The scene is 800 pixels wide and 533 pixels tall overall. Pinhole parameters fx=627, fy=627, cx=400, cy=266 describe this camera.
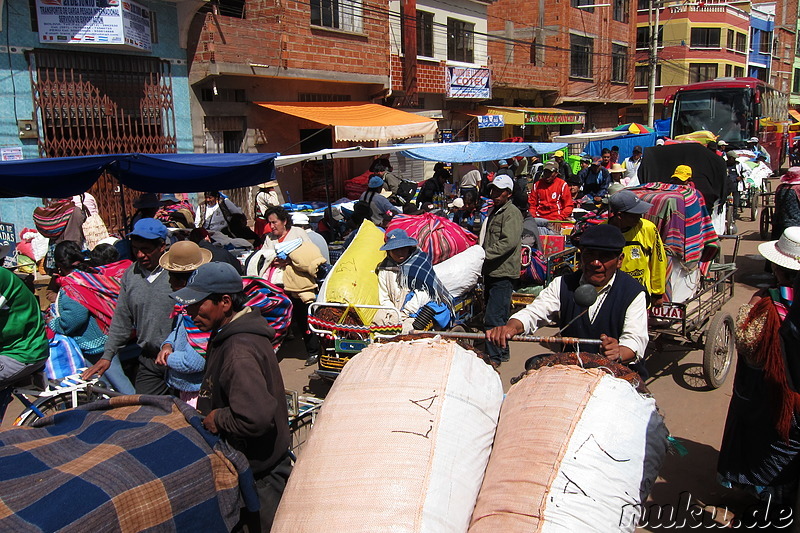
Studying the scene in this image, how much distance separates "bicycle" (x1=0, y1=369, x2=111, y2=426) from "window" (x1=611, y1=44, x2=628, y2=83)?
35.8 m

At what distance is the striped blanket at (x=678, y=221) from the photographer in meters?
5.96

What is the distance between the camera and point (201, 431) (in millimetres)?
2611

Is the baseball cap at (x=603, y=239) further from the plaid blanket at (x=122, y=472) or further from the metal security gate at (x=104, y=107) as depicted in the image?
the metal security gate at (x=104, y=107)

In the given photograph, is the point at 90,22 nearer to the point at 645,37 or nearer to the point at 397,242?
the point at 397,242

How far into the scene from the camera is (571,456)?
2.31 meters

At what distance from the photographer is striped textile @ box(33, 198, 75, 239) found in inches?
334

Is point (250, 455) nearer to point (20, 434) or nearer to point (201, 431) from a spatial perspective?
point (201, 431)

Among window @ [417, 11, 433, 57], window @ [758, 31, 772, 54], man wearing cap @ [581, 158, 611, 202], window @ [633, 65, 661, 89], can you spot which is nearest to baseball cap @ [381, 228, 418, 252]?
man wearing cap @ [581, 158, 611, 202]

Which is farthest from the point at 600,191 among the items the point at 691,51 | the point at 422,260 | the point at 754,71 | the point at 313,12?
the point at 754,71

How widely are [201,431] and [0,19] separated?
33.3 ft

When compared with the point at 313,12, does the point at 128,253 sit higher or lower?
lower

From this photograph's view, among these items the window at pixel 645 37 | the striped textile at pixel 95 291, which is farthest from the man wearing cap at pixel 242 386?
the window at pixel 645 37

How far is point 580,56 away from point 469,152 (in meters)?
23.1
